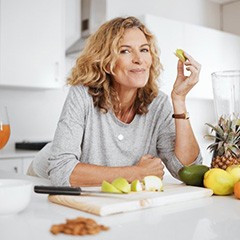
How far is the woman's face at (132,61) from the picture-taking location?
5.12 feet

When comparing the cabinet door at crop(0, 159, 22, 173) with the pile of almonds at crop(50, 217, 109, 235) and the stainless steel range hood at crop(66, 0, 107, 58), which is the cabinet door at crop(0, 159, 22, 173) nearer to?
the stainless steel range hood at crop(66, 0, 107, 58)

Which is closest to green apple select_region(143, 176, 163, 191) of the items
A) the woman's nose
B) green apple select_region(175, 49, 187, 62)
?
green apple select_region(175, 49, 187, 62)

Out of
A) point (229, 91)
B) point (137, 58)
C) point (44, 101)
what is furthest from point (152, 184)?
point (44, 101)

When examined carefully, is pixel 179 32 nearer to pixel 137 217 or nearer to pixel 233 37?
pixel 233 37

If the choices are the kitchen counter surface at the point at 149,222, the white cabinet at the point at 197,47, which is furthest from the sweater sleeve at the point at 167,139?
the white cabinet at the point at 197,47

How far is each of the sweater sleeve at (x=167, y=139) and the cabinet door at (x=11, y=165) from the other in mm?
1528

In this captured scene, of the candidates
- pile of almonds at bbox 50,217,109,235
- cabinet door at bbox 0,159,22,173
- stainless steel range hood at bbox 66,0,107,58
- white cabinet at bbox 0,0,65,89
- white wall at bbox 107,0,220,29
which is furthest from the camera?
white wall at bbox 107,0,220,29

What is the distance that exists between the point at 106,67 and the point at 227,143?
0.66 m

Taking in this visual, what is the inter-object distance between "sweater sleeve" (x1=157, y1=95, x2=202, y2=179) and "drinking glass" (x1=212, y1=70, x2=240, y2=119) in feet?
1.13

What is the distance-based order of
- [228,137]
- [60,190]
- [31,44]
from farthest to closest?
1. [31,44]
2. [228,137]
3. [60,190]

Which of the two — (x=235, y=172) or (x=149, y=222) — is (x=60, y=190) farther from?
(x=235, y=172)

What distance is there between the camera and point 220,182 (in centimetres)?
109

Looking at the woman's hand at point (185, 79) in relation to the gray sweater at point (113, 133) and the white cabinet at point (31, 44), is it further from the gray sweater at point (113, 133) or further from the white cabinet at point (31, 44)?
the white cabinet at point (31, 44)

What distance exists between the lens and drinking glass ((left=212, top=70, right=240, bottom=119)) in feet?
4.08
